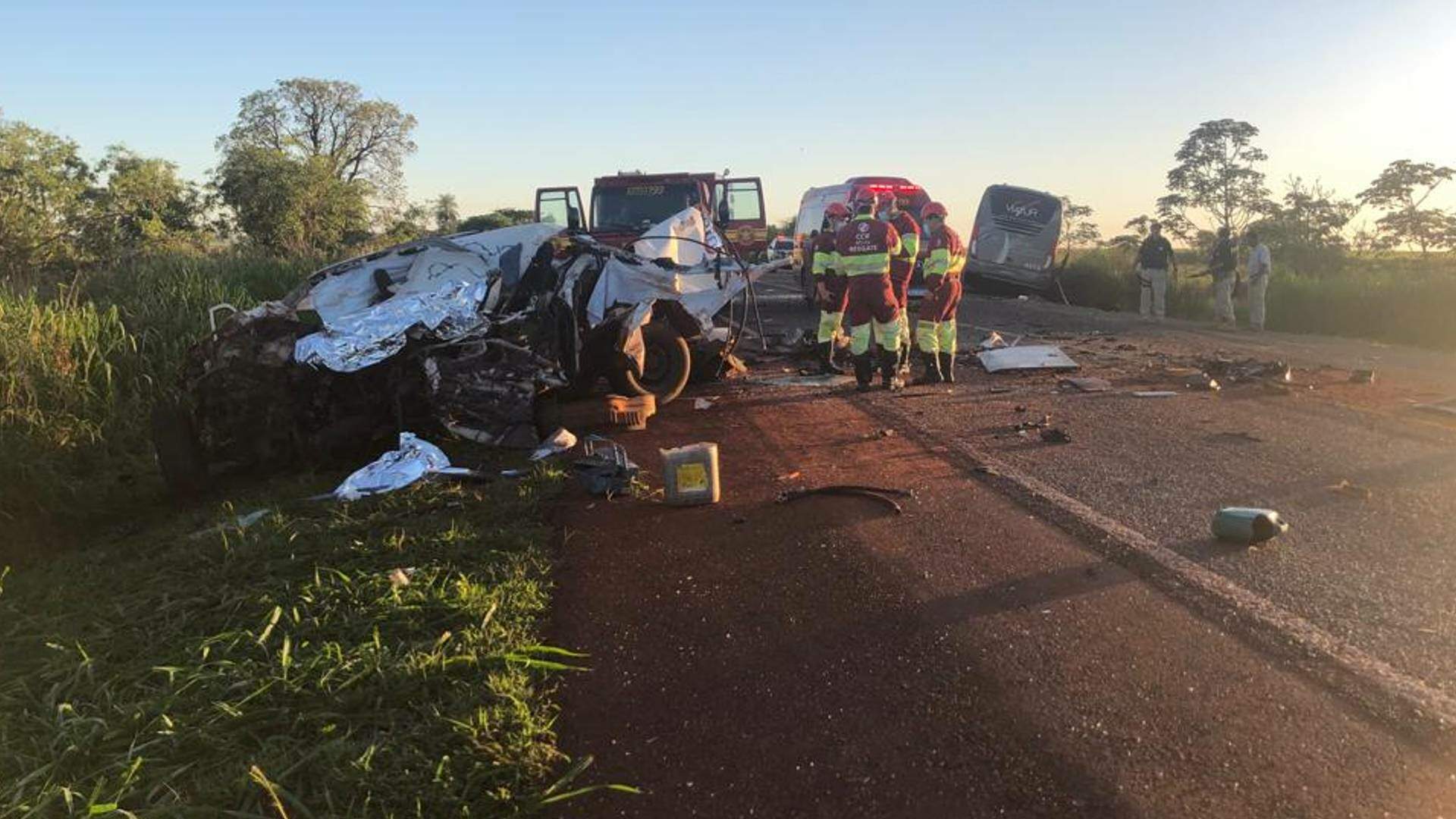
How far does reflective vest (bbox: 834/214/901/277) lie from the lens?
8.16 m

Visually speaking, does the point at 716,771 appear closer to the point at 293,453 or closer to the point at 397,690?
the point at 397,690

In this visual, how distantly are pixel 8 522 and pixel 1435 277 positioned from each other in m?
18.5

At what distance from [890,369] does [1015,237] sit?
12.1 m

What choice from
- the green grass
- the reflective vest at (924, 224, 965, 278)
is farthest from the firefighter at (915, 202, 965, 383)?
the green grass

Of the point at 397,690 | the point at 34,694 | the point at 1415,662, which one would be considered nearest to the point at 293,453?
the point at 34,694

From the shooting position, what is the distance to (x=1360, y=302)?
14602mm

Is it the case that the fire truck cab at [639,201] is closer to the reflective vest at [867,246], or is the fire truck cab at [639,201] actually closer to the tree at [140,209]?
the reflective vest at [867,246]

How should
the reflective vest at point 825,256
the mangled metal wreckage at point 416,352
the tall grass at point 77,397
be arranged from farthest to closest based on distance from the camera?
the reflective vest at point 825,256, the mangled metal wreckage at point 416,352, the tall grass at point 77,397

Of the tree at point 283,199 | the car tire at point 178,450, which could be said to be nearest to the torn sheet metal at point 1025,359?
the car tire at point 178,450

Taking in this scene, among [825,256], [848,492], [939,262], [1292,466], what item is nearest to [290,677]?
[848,492]

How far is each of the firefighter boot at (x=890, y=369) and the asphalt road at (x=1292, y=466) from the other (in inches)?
18.5

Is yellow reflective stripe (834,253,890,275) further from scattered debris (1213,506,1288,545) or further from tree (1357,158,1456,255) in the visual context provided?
tree (1357,158,1456,255)

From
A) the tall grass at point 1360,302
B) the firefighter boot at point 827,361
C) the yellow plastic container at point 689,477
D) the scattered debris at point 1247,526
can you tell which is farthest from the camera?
the tall grass at point 1360,302

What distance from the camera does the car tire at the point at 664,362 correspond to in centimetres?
812
